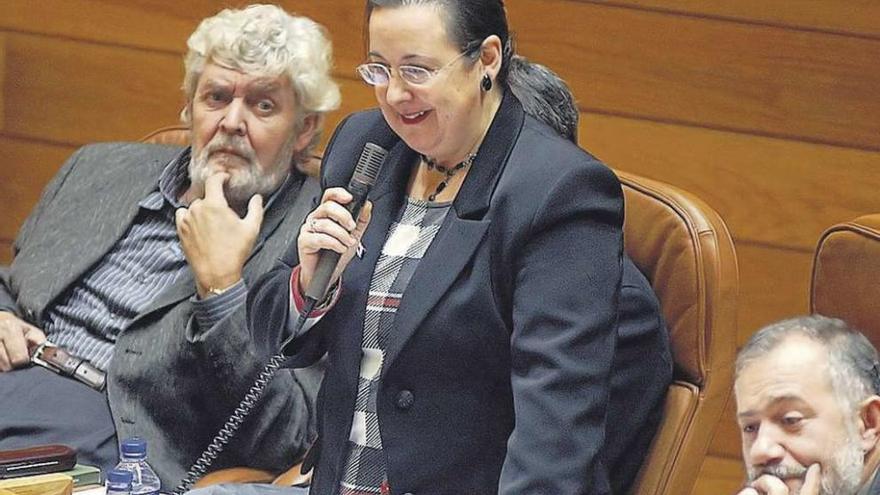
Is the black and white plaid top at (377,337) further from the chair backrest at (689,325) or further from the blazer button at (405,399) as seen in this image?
the chair backrest at (689,325)

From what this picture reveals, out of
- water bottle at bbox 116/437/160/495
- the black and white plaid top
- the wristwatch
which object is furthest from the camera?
the wristwatch

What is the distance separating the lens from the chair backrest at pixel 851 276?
2.10m

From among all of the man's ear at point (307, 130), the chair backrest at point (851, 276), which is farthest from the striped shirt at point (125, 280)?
the chair backrest at point (851, 276)

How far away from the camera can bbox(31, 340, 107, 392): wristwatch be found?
274 centimetres

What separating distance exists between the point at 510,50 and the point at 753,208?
1283mm

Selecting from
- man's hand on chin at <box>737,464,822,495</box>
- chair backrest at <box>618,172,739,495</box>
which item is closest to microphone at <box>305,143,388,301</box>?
chair backrest at <box>618,172,739,495</box>

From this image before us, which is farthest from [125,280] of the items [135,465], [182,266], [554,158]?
[554,158]

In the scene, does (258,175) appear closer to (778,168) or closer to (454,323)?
(454,323)

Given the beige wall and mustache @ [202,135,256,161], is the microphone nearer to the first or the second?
mustache @ [202,135,256,161]

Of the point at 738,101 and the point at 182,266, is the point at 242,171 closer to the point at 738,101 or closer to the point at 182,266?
the point at 182,266

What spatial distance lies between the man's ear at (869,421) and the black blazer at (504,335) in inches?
12.5

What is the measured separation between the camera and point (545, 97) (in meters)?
2.34

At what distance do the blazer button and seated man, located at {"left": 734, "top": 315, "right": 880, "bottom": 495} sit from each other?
43 centimetres

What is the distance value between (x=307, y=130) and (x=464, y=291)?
0.96 metres
